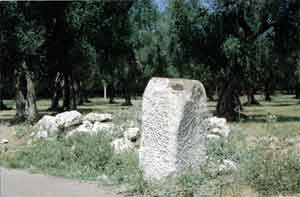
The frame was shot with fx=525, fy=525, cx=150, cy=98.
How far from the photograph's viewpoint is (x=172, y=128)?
860cm

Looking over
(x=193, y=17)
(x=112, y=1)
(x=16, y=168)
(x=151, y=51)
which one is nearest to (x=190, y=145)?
(x=16, y=168)

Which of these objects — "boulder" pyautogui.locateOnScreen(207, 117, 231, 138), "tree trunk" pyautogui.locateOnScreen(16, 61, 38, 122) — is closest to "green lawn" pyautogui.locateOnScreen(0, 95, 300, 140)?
"boulder" pyautogui.locateOnScreen(207, 117, 231, 138)

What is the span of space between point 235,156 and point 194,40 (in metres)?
17.9

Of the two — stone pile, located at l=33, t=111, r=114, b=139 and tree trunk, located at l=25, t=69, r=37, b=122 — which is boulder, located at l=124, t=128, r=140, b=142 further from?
tree trunk, located at l=25, t=69, r=37, b=122

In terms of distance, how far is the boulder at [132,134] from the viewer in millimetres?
12574

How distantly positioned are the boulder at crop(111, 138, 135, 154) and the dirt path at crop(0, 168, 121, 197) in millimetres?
1897

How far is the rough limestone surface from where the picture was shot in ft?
28.3

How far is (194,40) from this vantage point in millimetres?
27844

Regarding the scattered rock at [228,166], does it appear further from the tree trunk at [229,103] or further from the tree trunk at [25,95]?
the tree trunk at [229,103]

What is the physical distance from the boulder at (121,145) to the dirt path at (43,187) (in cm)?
190

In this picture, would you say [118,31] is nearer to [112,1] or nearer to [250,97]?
[112,1]

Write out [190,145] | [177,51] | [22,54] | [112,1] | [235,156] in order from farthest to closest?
1. [177,51]
2. [112,1]
3. [22,54]
4. [235,156]
5. [190,145]

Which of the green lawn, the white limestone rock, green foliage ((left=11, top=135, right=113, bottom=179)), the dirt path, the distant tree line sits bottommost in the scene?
the green lawn

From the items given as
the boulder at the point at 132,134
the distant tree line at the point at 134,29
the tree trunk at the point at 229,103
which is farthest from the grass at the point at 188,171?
the tree trunk at the point at 229,103
